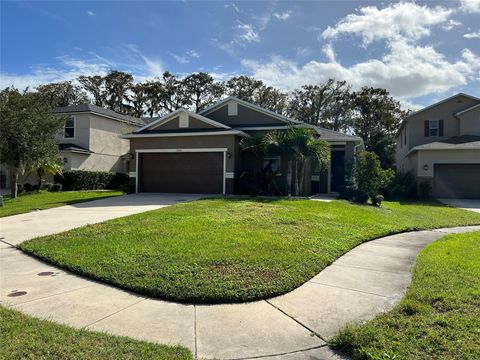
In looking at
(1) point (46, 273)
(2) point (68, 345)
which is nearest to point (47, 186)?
(1) point (46, 273)

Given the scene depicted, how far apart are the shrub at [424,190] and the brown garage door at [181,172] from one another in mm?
12901

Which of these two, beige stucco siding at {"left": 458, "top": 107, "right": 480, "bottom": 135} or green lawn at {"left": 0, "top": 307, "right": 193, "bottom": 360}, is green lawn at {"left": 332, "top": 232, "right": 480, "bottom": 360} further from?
beige stucco siding at {"left": 458, "top": 107, "right": 480, "bottom": 135}

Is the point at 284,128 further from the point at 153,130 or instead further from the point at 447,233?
the point at 447,233

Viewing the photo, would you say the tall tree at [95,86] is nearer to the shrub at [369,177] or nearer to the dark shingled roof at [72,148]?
the dark shingled roof at [72,148]

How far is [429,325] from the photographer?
3746mm

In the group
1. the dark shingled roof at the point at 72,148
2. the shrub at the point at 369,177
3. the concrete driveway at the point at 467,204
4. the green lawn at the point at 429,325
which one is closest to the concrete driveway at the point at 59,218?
the green lawn at the point at 429,325

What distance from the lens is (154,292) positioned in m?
4.75

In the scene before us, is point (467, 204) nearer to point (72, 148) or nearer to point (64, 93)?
point (72, 148)

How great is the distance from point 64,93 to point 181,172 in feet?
109

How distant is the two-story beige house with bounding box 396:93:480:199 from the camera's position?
71.3ft

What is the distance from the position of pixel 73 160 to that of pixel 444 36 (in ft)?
75.1

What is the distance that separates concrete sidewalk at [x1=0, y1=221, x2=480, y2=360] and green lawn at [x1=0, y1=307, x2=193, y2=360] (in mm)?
185

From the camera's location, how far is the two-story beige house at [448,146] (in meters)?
21.7

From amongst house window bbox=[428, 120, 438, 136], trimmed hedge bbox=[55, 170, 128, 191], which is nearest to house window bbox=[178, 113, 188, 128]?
trimmed hedge bbox=[55, 170, 128, 191]
